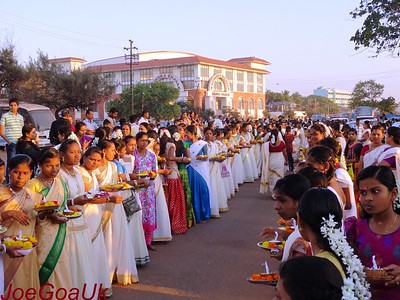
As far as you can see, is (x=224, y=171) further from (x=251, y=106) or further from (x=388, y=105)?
(x=251, y=106)

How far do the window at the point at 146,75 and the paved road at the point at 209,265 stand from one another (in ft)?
185

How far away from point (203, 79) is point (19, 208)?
59.5 meters

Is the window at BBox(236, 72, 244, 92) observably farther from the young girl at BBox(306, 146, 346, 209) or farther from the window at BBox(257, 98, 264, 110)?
the young girl at BBox(306, 146, 346, 209)

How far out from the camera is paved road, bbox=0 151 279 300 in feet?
18.8

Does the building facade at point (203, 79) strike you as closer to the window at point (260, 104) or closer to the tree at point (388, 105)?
the window at point (260, 104)

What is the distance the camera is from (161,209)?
813 centimetres

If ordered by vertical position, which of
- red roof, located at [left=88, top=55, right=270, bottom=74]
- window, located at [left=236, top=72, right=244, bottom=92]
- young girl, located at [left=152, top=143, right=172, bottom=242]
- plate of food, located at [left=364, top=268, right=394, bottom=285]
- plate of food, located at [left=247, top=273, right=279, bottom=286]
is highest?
red roof, located at [left=88, top=55, right=270, bottom=74]

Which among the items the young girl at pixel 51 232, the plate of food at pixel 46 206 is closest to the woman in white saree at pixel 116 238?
the young girl at pixel 51 232

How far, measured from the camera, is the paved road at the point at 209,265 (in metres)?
5.75

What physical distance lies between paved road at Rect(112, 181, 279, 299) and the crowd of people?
27 centimetres

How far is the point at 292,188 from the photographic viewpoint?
11.3 feet

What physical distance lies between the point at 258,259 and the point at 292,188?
3.94 m

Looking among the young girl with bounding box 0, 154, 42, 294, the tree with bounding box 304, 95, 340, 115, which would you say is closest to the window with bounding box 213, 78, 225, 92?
Answer: the tree with bounding box 304, 95, 340, 115

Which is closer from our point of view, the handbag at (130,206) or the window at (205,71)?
the handbag at (130,206)
